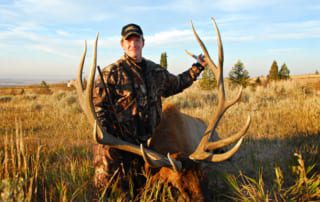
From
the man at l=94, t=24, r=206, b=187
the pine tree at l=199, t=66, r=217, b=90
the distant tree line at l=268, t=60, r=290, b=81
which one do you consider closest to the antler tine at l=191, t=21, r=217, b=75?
the man at l=94, t=24, r=206, b=187

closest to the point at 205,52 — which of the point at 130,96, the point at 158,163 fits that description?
the point at 130,96

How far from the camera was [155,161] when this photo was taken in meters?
3.08

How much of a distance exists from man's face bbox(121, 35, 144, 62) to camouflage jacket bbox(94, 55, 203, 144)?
8 cm

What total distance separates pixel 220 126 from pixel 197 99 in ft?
16.7

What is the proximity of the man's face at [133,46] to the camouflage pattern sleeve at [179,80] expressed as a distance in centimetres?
60

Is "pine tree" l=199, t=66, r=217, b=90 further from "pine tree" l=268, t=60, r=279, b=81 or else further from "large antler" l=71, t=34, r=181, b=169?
"large antler" l=71, t=34, r=181, b=169

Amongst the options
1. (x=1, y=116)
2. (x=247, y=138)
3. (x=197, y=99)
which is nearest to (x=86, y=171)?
(x=247, y=138)

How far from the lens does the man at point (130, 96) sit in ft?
12.6

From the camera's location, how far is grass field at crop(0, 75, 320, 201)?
3176 millimetres

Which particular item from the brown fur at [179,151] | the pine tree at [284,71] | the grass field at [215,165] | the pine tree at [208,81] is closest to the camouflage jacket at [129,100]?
the brown fur at [179,151]

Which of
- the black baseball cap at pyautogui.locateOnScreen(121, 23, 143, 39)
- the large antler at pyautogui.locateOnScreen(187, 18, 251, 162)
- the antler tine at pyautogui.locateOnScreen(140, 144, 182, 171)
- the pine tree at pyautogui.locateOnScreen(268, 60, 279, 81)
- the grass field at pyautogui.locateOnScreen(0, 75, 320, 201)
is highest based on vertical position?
the pine tree at pyautogui.locateOnScreen(268, 60, 279, 81)

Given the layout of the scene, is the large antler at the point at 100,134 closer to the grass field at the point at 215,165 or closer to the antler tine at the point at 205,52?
the grass field at the point at 215,165

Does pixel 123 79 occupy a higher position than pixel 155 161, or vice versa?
pixel 123 79

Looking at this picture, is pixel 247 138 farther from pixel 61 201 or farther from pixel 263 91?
pixel 263 91
